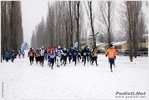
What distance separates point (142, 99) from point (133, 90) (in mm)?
835

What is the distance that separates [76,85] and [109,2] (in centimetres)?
2359

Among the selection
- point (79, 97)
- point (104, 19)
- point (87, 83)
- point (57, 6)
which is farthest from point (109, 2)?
point (79, 97)

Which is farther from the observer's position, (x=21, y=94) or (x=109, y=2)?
(x=109, y=2)

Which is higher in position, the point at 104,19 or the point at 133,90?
the point at 104,19

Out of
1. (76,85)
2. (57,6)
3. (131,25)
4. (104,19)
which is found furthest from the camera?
(57,6)

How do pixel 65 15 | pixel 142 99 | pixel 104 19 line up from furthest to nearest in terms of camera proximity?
pixel 65 15 < pixel 104 19 < pixel 142 99

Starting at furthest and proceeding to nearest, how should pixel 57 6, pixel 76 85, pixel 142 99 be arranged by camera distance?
pixel 57 6 < pixel 76 85 < pixel 142 99

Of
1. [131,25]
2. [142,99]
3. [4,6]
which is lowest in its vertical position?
[142,99]

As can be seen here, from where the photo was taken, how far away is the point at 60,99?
6.36 meters

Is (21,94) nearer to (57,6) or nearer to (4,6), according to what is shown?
(4,6)

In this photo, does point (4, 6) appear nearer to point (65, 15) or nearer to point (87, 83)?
point (65, 15)

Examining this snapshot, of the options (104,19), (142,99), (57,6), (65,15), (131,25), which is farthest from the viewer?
(57,6)

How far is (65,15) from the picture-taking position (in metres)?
33.5

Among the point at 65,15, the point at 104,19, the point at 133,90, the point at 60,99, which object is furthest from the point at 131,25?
the point at 60,99
